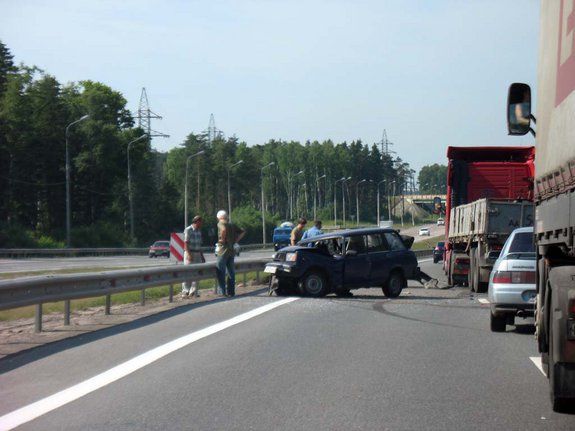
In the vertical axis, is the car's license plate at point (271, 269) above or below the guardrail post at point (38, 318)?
above

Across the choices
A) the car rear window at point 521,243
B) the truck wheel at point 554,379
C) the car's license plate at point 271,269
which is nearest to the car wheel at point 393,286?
A: the car's license plate at point 271,269

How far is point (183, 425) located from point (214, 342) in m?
4.73

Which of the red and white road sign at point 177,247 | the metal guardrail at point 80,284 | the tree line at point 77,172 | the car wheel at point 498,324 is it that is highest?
the tree line at point 77,172

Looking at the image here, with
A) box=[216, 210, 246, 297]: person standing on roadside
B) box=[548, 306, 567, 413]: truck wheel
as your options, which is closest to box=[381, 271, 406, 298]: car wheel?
box=[216, 210, 246, 297]: person standing on roadside

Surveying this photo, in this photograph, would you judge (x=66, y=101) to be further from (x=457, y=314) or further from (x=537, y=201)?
(x=537, y=201)

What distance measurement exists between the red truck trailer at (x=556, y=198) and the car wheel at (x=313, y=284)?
11.4m

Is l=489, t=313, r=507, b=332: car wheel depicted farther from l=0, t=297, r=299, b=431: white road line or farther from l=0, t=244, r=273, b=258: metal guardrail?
l=0, t=244, r=273, b=258: metal guardrail

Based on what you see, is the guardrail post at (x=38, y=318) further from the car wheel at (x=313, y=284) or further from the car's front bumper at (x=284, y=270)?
the car wheel at (x=313, y=284)

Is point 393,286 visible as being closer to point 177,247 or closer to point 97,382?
point 177,247

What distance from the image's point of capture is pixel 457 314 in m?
16.0

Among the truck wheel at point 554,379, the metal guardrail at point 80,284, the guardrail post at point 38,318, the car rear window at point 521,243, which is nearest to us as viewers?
the truck wheel at point 554,379

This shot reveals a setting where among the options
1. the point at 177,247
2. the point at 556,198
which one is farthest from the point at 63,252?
the point at 556,198

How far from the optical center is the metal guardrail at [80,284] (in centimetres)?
1207

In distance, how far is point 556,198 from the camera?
7.18m
